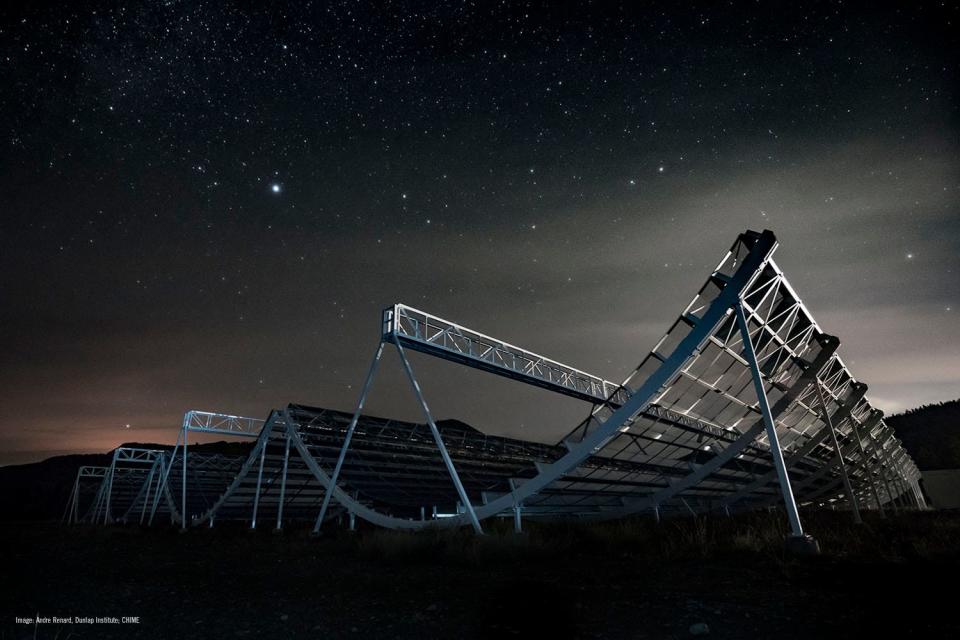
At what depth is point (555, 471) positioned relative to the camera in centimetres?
1316

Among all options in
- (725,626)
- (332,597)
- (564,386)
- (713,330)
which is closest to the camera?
(725,626)

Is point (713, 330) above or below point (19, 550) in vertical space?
above

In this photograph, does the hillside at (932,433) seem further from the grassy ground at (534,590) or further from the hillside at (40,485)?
the hillside at (40,485)

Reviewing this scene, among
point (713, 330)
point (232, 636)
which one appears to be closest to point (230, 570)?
point (232, 636)

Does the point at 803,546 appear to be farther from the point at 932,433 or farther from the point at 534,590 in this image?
the point at 932,433

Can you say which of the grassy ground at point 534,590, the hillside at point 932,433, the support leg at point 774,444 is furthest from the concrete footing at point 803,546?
the hillside at point 932,433

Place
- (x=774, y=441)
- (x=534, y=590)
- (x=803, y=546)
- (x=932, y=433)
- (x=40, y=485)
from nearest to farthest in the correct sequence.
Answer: (x=534, y=590), (x=803, y=546), (x=774, y=441), (x=932, y=433), (x=40, y=485)

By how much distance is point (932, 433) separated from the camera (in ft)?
401

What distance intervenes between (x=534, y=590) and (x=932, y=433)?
16446cm

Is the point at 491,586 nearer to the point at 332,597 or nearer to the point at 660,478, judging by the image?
the point at 332,597

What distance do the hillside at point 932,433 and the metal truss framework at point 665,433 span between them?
94.8m

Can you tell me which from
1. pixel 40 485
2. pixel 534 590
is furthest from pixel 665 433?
pixel 40 485

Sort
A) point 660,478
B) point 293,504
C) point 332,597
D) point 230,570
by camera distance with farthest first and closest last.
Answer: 1. point 293,504
2. point 660,478
3. point 230,570
4. point 332,597

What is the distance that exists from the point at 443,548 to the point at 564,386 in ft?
30.6
